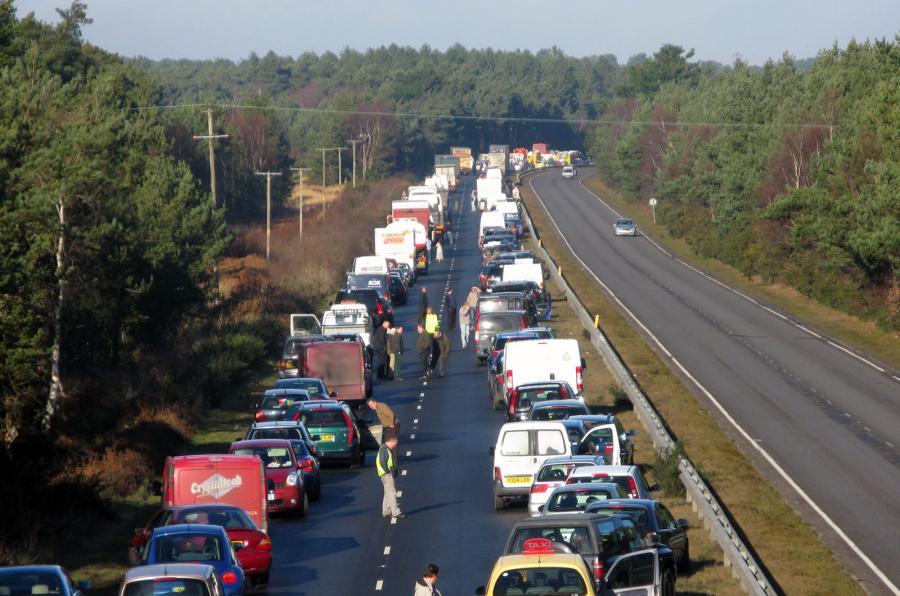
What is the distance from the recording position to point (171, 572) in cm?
1739

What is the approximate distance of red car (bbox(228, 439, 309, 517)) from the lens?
28047mm

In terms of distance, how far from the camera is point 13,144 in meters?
40.3

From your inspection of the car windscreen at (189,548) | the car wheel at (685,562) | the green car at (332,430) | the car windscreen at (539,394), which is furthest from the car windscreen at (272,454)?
the car windscreen at (539,394)

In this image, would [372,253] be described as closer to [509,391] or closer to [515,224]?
[515,224]

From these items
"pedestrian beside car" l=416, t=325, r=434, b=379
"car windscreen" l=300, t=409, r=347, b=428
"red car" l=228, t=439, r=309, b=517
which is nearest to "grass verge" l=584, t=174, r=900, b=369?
"pedestrian beside car" l=416, t=325, r=434, b=379

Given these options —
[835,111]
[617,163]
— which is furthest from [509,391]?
[617,163]

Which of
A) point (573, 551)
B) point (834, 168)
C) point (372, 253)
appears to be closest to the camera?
point (573, 551)

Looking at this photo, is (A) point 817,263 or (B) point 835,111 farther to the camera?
(B) point 835,111

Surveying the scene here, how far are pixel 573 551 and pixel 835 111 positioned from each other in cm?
6878

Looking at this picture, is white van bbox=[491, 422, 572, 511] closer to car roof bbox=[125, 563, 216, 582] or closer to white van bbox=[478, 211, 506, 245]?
car roof bbox=[125, 563, 216, 582]

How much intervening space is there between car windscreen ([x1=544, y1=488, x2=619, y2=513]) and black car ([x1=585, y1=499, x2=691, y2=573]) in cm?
94

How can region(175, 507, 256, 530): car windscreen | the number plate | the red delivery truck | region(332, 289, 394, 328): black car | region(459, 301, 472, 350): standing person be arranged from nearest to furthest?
region(175, 507, 256, 530): car windscreen, the red delivery truck, the number plate, region(459, 301, 472, 350): standing person, region(332, 289, 394, 328): black car

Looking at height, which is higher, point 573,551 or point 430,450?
point 573,551

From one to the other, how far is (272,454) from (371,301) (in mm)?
31501
